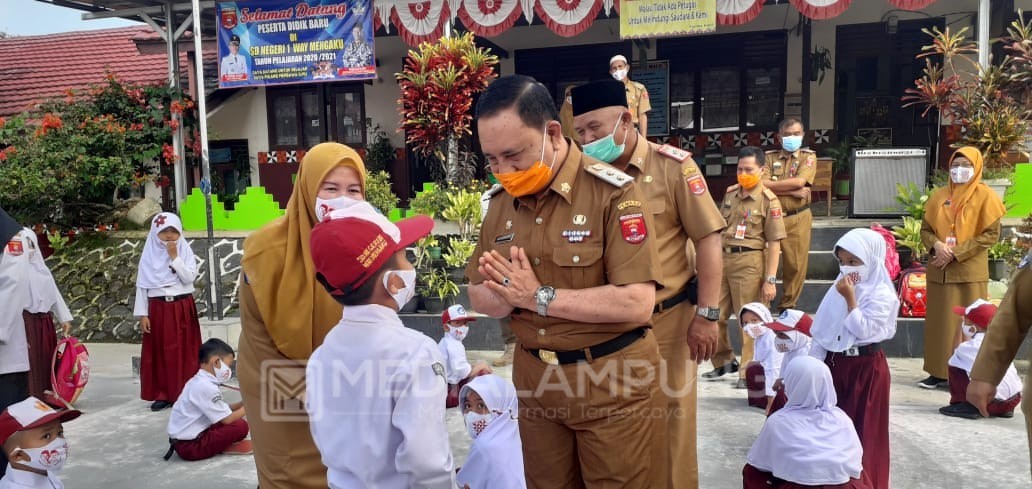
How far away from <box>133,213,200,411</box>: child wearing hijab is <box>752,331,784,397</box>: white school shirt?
15.4ft

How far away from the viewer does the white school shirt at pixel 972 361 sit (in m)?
4.88

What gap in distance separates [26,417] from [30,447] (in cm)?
15

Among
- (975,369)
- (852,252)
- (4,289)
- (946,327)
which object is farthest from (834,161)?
(4,289)

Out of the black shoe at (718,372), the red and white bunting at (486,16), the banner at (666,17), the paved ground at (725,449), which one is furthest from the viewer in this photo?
the red and white bunting at (486,16)

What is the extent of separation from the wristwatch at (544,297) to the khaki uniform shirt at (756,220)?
12.7 ft

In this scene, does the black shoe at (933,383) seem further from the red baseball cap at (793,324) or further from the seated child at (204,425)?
the seated child at (204,425)

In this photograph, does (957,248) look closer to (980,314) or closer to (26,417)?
(980,314)

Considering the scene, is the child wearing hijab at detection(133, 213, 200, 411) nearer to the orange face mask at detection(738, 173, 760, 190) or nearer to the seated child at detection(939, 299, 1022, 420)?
the orange face mask at detection(738, 173, 760, 190)

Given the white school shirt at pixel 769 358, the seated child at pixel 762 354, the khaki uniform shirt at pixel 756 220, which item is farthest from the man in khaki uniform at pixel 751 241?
the white school shirt at pixel 769 358

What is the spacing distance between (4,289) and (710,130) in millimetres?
10025

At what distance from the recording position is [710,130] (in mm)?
11562

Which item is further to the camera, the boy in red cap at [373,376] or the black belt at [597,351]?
the black belt at [597,351]

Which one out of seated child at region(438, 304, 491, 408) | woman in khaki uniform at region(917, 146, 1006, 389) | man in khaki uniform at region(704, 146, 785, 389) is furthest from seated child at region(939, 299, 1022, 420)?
seated child at region(438, 304, 491, 408)

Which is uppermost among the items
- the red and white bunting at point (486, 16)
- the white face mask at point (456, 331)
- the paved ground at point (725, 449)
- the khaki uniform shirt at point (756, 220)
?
the red and white bunting at point (486, 16)
